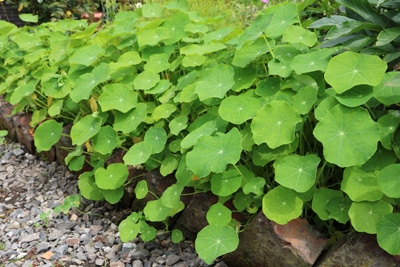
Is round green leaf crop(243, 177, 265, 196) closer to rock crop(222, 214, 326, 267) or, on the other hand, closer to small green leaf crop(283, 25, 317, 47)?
rock crop(222, 214, 326, 267)

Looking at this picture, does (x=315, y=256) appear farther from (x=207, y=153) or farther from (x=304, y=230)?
(x=207, y=153)

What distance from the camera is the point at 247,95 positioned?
209 cm

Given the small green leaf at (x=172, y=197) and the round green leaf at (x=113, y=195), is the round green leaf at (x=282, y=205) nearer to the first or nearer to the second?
the small green leaf at (x=172, y=197)

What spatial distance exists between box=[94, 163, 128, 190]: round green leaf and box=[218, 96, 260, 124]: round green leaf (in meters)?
0.67

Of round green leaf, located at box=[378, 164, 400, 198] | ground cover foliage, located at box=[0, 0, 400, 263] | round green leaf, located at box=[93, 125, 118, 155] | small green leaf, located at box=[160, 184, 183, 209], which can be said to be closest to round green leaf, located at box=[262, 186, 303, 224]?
ground cover foliage, located at box=[0, 0, 400, 263]

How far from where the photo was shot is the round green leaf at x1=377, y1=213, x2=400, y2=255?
1506 millimetres

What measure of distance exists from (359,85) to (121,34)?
161 cm

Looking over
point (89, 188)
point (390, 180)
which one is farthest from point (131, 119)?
point (390, 180)

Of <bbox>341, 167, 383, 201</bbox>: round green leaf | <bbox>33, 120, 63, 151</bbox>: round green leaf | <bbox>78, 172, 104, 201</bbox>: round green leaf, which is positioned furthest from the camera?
<bbox>33, 120, 63, 151</bbox>: round green leaf

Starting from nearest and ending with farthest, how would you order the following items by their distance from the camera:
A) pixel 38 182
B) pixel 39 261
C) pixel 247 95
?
pixel 247 95, pixel 39 261, pixel 38 182

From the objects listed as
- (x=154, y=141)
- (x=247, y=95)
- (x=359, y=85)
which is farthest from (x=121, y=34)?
(x=359, y=85)

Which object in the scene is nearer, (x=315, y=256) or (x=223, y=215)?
(x=315, y=256)

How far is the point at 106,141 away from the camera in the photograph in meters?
2.38

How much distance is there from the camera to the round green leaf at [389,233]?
1.51 meters
